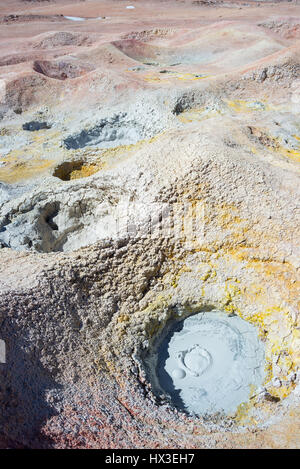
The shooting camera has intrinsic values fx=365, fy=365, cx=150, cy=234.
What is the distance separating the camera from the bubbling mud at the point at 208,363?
4.89 m

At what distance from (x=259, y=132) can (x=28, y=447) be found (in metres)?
7.48

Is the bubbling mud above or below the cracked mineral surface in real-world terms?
below

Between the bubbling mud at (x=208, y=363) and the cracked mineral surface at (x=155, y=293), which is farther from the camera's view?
the bubbling mud at (x=208, y=363)

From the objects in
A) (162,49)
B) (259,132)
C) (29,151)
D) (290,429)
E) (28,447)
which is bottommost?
(290,429)

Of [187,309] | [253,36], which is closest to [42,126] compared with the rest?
[187,309]

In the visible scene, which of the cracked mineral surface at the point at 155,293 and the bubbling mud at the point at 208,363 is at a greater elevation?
the cracked mineral surface at the point at 155,293

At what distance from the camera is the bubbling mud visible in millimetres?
4891

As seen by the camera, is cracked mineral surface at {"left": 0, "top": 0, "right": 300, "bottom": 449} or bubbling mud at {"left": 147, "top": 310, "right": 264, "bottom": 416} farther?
A: bubbling mud at {"left": 147, "top": 310, "right": 264, "bottom": 416}

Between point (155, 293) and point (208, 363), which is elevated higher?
point (155, 293)

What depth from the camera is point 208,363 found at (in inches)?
206

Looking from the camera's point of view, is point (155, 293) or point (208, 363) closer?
point (208, 363)

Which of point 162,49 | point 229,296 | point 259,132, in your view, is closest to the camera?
point 229,296

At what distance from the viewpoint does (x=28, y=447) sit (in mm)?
3428
